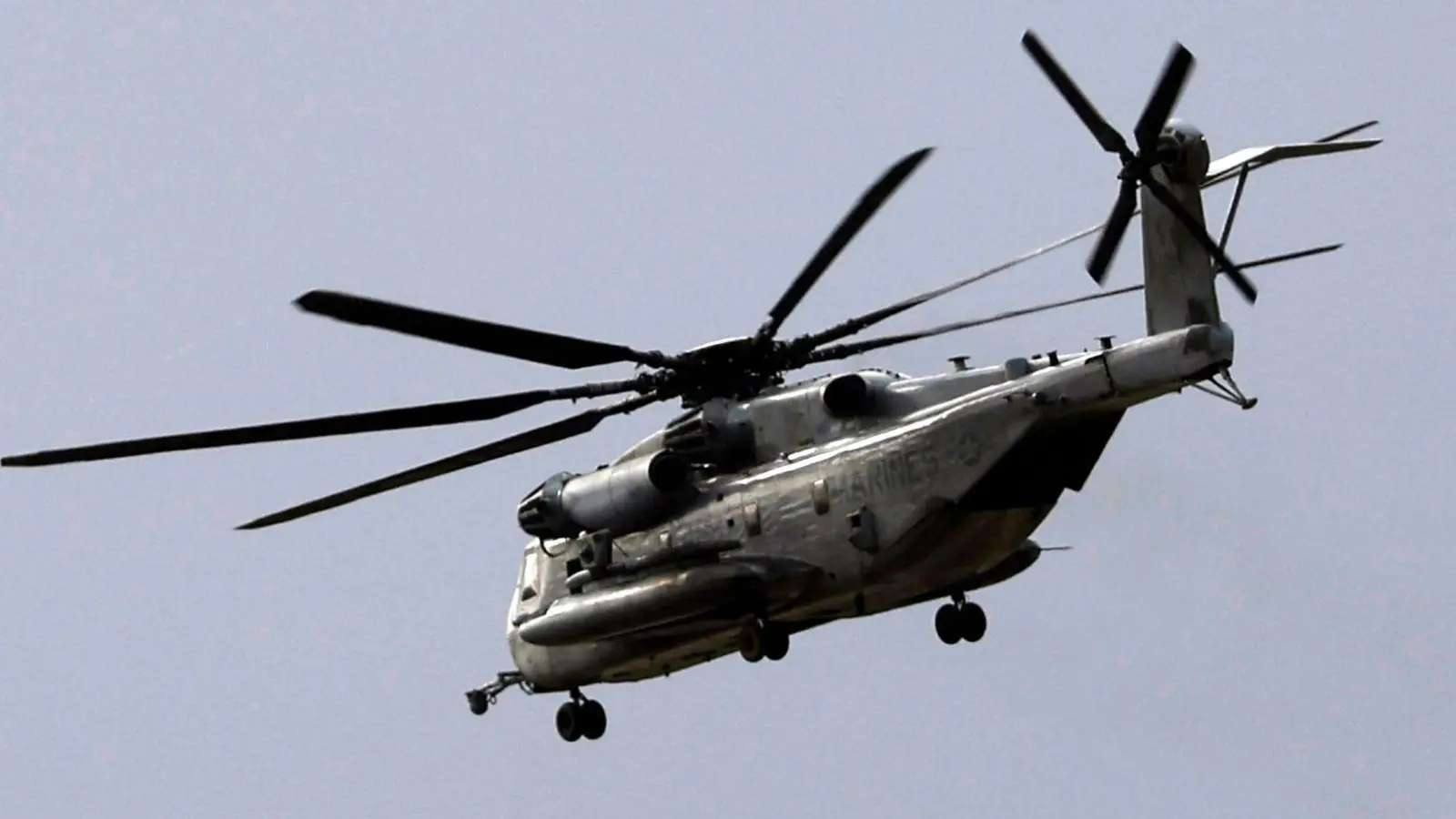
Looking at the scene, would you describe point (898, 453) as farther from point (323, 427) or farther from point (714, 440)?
point (323, 427)

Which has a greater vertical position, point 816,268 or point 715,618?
point 816,268

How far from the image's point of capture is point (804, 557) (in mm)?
34812

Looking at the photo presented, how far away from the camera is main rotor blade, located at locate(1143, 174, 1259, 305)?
1214 inches

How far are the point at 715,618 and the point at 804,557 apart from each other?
4.44 ft

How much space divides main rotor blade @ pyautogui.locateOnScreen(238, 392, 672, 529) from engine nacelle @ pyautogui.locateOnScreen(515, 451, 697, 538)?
0.78 meters

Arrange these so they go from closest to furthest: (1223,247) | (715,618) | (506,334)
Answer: (1223,247) < (506,334) < (715,618)

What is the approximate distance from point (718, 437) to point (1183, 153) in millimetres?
6844

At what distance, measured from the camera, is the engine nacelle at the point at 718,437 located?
3600cm

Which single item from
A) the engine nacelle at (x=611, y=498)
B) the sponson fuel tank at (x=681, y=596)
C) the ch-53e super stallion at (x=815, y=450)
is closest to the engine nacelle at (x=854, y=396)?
the ch-53e super stallion at (x=815, y=450)

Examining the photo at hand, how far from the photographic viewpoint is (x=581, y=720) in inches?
1553

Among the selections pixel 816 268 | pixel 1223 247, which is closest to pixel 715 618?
pixel 816 268

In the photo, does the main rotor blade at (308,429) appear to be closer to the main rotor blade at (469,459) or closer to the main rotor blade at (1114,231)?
the main rotor blade at (469,459)

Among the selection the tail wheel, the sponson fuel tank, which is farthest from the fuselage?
the tail wheel

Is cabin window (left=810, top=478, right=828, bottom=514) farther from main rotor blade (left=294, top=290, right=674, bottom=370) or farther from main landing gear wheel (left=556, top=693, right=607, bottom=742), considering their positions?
main landing gear wheel (left=556, top=693, right=607, bottom=742)
